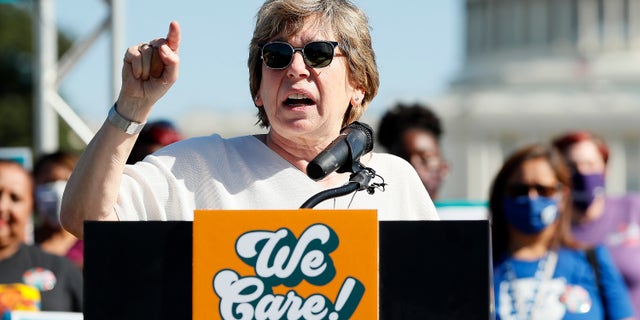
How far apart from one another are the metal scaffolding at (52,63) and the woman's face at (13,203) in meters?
1.30

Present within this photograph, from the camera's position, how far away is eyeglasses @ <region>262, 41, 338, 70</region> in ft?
11.3

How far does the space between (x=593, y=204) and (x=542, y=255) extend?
2243mm

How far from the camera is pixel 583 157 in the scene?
338 inches

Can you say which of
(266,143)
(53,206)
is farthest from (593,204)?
(266,143)

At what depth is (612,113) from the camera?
70.3 meters

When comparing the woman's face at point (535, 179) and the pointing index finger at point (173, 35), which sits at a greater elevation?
the pointing index finger at point (173, 35)

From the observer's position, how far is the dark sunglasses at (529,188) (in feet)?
21.2

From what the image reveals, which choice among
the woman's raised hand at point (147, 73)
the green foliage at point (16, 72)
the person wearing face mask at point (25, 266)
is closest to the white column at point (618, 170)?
the green foliage at point (16, 72)

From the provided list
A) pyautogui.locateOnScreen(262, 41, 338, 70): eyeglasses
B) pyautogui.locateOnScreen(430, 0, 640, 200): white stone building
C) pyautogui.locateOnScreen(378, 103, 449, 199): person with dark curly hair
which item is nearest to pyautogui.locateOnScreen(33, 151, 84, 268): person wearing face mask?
pyautogui.locateOnScreen(378, 103, 449, 199): person with dark curly hair

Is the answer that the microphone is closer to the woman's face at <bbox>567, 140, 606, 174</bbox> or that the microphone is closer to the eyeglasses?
the eyeglasses

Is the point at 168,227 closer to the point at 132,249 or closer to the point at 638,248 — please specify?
the point at 132,249

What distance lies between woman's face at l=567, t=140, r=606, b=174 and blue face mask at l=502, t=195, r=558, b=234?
7.02ft

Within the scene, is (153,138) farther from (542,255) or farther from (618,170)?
(618,170)

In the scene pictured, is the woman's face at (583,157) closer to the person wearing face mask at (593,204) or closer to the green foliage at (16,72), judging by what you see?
the person wearing face mask at (593,204)
